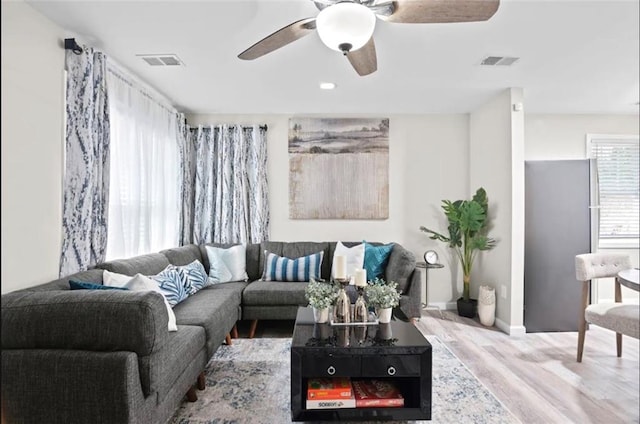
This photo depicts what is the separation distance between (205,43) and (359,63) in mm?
1113

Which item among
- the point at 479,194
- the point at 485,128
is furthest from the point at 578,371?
the point at 485,128

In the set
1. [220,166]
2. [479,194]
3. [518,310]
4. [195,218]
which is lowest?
[518,310]

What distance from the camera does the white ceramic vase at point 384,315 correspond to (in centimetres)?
220

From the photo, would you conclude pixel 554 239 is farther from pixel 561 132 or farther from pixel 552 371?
pixel 561 132

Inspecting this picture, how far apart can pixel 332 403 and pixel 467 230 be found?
2605mm

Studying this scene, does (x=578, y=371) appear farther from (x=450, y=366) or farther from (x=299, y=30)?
(x=299, y=30)

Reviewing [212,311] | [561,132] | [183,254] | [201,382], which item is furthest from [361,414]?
[561,132]

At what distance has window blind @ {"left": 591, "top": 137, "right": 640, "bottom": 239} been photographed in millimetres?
4059

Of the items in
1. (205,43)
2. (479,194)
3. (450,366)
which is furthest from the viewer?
(479,194)

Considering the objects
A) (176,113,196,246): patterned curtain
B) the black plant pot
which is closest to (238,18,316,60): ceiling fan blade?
(176,113,196,246): patterned curtain

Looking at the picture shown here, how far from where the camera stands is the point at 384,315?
2207 millimetres

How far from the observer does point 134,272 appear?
252 centimetres

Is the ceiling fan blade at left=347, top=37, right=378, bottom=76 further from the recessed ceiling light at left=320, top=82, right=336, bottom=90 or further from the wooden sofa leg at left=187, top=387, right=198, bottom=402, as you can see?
the wooden sofa leg at left=187, top=387, right=198, bottom=402

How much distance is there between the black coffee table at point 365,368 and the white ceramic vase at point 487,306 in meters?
2.02
